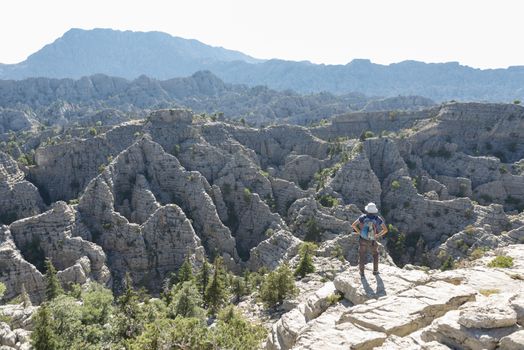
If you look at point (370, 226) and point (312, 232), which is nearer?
point (370, 226)

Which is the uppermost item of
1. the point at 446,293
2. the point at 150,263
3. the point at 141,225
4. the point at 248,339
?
the point at 446,293

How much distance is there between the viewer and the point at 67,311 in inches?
1502

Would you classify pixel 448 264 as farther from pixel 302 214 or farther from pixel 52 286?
pixel 52 286

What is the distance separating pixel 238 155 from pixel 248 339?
76453 millimetres

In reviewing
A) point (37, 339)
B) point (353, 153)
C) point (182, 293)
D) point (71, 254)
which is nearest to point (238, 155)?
point (353, 153)

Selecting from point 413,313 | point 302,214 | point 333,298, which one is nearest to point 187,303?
point 333,298

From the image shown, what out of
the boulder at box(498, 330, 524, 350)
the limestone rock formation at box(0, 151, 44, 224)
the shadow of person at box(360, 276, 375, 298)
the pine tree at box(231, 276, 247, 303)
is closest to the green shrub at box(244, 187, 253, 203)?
the pine tree at box(231, 276, 247, 303)

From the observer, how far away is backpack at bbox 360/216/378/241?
27.8m

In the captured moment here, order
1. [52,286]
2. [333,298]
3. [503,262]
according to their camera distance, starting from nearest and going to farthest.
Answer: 1. [333,298]
2. [503,262]
3. [52,286]

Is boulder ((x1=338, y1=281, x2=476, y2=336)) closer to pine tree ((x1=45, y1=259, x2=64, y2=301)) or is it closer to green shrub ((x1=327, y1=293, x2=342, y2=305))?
green shrub ((x1=327, y1=293, x2=342, y2=305))

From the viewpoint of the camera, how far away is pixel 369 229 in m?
27.9

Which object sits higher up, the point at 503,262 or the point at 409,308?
the point at 409,308

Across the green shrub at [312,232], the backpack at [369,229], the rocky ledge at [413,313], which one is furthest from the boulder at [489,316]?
the green shrub at [312,232]

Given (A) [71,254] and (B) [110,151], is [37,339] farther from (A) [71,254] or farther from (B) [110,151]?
(B) [110,151]
